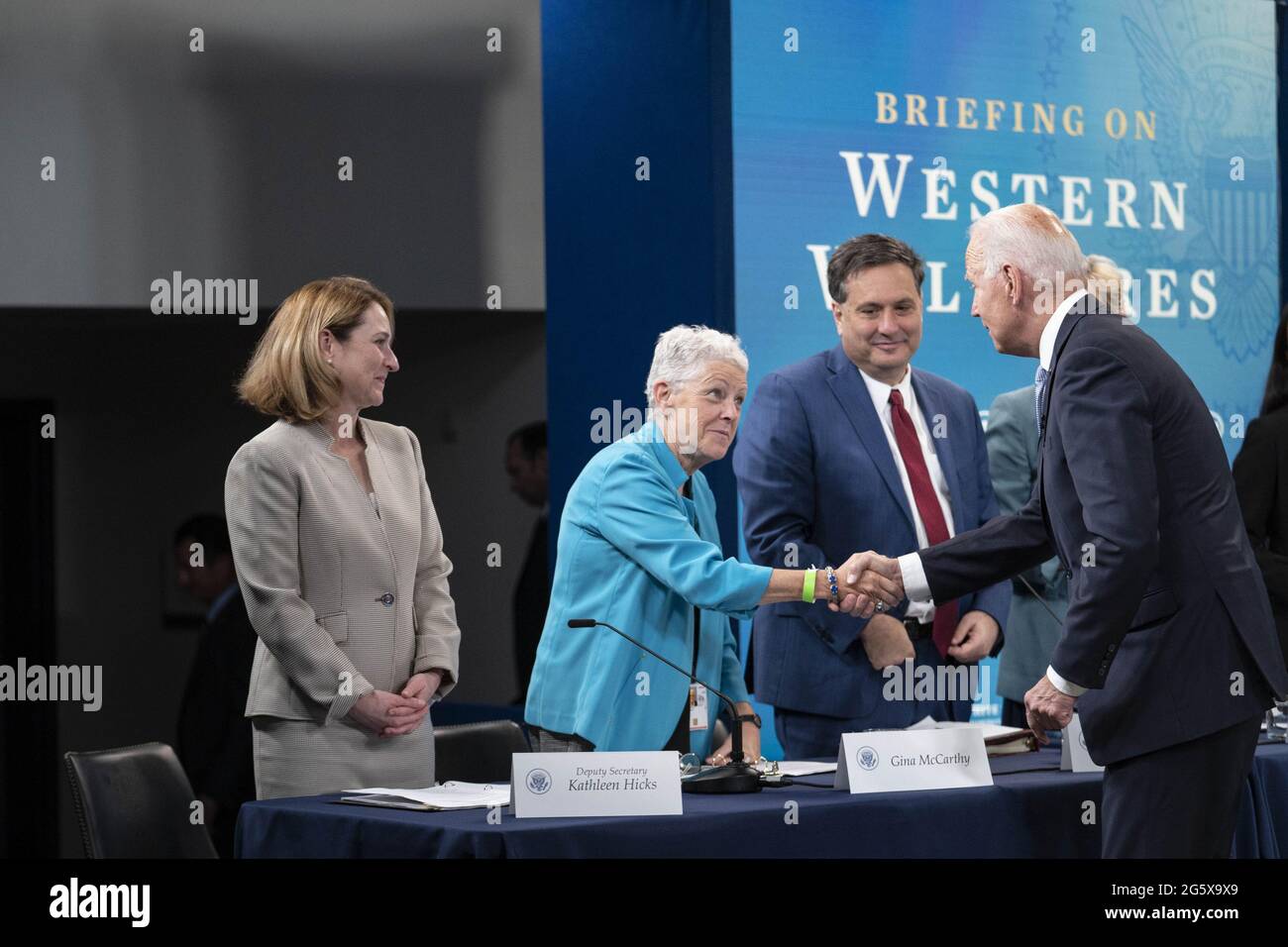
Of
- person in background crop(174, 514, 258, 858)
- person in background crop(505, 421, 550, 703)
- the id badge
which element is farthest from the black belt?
person in background crop(174, 514, 258, 858)

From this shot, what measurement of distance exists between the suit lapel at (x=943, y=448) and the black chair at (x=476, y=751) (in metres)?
1.03

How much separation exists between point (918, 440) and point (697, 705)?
0.84 meters

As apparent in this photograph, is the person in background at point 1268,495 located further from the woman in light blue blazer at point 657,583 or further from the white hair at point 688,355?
the white hair at point 688,355

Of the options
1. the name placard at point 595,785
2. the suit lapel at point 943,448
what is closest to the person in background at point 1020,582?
the suit lapel at point 943,448

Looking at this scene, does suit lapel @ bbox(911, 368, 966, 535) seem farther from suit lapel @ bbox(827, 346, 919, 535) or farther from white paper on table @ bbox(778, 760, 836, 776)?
white paper on table @ bbox(778, 760, 836, 776)

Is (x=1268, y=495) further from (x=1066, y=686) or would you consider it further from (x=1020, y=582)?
(x=1066, y=686)

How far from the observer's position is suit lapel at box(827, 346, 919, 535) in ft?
11.3

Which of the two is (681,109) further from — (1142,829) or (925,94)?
(1142,829)

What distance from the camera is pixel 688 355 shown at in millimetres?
3129

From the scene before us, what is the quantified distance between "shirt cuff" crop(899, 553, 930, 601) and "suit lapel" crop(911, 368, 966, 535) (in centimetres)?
34

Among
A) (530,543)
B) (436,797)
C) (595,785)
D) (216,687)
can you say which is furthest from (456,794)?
(530,543)

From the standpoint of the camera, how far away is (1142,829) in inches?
94.6
